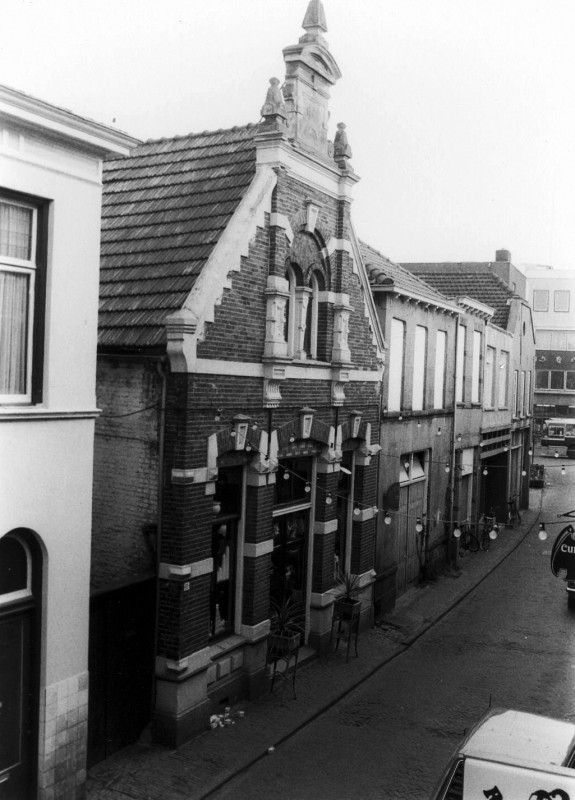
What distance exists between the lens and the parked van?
6.86 metres

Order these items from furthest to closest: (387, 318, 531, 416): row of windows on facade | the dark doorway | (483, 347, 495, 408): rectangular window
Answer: (483, 347, 495, 408): rectangular window → (387, 318, 531, 416): row of windows on facade → the dark doorway

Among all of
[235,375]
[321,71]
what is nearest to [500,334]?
[321,71]

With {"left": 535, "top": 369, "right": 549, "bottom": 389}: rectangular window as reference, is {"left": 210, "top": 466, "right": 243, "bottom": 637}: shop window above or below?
below

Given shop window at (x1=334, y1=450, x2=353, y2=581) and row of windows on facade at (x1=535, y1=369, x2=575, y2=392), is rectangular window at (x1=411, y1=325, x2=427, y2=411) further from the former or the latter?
row of windows on facade at (x1=535, y1=369, x2=575, y2=392)

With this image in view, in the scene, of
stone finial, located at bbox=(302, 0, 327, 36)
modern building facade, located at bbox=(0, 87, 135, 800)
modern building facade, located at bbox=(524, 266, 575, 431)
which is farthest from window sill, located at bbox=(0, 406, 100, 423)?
modern building facade, located at bbox=(524, 266, 575, 431)

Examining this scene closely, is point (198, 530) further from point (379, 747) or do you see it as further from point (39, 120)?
point (39, 120)

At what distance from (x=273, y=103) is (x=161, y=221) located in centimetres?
258

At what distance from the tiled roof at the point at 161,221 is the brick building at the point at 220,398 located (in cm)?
4

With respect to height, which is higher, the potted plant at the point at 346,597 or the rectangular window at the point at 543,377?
the rectangular window at the point at 543,377

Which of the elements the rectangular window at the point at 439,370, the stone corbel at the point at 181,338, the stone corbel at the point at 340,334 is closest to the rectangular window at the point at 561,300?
the rectangular window at the point at 439,370

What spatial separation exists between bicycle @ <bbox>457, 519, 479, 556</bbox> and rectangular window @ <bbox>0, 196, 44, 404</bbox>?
719 inches

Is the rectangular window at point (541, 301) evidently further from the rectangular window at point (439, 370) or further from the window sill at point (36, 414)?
the window sill at point (36, 414)

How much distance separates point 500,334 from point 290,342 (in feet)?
53.7

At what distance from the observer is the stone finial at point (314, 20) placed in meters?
13.6
